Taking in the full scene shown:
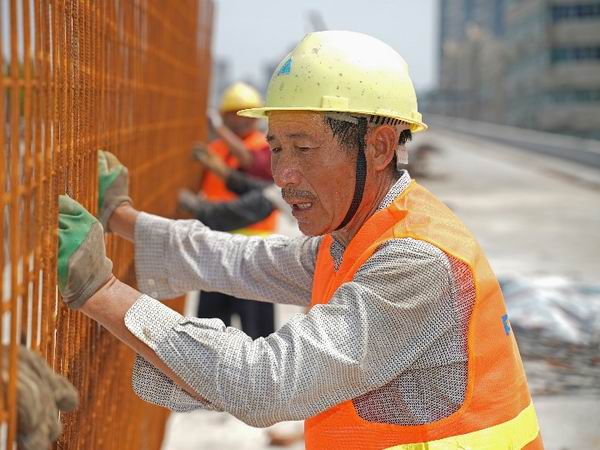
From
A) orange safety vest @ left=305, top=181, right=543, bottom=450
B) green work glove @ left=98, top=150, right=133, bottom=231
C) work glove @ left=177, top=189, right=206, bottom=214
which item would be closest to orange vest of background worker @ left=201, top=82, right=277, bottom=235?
work glove @ left=177, top=189, right=206, bottom=214

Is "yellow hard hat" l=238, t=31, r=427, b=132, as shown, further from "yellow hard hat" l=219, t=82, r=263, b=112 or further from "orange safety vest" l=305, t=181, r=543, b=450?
"yellow hard hat" l=219, t=82, r=263, b=112

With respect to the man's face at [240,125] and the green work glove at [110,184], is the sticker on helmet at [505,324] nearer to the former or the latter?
the green work glove at [110,184]

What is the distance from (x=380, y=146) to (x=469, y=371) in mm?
646

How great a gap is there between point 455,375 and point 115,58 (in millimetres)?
1549

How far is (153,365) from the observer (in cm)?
199

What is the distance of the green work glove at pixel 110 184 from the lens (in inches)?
107

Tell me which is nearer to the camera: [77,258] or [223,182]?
[77,258]

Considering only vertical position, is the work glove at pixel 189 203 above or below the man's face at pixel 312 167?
below

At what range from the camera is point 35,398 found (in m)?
1.47

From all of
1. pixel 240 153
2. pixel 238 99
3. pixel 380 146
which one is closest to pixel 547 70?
pixel 238 99

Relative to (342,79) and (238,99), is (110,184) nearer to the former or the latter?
(342,79)

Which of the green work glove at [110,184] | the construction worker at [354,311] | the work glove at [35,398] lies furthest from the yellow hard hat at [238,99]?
the work glove at [35,398]

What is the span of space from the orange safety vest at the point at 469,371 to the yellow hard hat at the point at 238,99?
4.45m

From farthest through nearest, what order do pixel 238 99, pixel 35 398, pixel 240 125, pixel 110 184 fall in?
pixel 238 99, pixel 240 125, pixel 110 184, pixel 35 398
